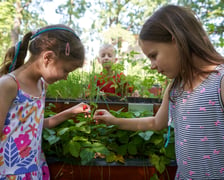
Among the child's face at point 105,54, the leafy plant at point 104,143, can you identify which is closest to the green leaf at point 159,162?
the leafy plant at point 104,143

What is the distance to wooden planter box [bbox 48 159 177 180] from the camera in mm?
1361

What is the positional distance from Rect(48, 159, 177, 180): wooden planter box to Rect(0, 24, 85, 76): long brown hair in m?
0.63

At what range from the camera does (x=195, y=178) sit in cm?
116

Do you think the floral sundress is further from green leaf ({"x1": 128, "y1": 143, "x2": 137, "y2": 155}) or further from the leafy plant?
green leaf ({"x1": 128, "y1": 143, "x2": 137, "y2": 155})

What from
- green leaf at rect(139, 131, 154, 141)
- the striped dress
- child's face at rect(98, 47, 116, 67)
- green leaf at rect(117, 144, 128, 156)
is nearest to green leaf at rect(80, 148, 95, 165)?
green leaf at rect(117, 144, 128, 156)

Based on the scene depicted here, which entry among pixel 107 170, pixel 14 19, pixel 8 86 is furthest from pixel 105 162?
pixel 14 19

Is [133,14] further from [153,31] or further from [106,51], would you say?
[153,31]

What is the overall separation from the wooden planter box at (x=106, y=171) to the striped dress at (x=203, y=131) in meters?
0.25

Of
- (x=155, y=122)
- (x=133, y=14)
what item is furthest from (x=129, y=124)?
(x=133, y=14)

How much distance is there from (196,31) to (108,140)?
83 cm

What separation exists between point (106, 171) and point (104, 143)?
183 millimetres

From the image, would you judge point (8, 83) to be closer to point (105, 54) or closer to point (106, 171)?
point (106, 171)

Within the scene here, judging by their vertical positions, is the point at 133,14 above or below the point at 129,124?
above

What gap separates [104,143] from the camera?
1.48 m
